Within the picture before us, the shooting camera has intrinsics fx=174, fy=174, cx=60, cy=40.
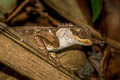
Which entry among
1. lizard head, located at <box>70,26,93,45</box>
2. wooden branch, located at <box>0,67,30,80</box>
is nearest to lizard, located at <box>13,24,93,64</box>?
lizard head, located at <box>70,26,93,45</box>

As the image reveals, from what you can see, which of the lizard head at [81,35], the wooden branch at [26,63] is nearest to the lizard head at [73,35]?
the lizard head at [81,35]

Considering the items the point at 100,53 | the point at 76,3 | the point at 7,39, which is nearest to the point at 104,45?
the point at 100,53

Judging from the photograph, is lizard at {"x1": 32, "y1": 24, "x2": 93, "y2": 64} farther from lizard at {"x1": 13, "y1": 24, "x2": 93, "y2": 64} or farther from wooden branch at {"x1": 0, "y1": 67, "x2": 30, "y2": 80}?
wooden branch at {"x1": 0, "y1": 67, "x2": 30, "y2": 80}

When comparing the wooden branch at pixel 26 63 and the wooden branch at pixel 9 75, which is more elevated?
the wooden branch at pixel 26 63

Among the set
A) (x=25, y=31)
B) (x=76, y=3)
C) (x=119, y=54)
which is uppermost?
(x=76, y=3)

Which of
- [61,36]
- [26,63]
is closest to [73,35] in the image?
[61,36]

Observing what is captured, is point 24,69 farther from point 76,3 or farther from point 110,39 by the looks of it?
point 110,39

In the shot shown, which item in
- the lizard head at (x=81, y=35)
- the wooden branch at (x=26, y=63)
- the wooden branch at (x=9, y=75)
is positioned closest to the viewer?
Result: the wooden branch at (x=26, y=63)

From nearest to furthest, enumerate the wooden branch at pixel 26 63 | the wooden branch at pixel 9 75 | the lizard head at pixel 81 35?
the wooden branch at pixel 26 63
the wooden branch at pixel 9 75
the lizard head at pixel 81 35

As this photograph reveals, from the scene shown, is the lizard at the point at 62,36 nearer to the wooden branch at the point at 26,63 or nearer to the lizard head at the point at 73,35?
the lizard head at the point at 73,35
